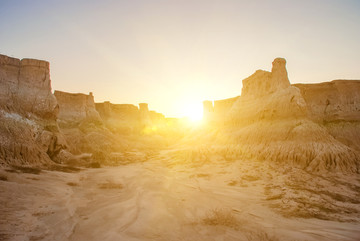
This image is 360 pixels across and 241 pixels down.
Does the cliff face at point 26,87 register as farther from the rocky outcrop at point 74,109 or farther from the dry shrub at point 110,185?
the rocky outcrop at point 74,109

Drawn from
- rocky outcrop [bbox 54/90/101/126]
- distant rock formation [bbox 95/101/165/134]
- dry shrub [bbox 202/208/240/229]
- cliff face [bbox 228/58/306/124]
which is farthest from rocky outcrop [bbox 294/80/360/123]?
distant rock formation [bbox 95/101/165/134]

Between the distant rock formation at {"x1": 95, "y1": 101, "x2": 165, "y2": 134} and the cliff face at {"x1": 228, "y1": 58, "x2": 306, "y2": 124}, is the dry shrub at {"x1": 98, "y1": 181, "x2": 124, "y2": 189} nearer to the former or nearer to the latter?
the cliff face at {"x1": 228, "y1": 58, "x2": 306, "y2": 124}

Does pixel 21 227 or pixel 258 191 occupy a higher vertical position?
pixel 21 227

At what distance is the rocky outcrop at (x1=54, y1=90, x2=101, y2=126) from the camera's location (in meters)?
30.2

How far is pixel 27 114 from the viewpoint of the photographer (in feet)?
49.3

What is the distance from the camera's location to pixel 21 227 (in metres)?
4.71

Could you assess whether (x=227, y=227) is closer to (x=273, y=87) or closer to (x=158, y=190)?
(x=158, y=190)

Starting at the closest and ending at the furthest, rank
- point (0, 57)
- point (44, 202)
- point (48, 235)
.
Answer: point (48, 235)
point (44, 202)
point (0, 57)

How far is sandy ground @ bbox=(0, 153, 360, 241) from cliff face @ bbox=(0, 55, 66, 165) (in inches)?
159

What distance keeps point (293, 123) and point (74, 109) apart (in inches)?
1313

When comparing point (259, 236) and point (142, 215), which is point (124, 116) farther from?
point (259, 236)

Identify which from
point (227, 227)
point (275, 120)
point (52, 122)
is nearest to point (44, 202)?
point (227, 227)

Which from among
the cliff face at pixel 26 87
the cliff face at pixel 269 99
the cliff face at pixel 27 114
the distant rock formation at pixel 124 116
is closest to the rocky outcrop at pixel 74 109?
the distant rock formation at pixel 124 116

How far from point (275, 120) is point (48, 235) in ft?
63.3
